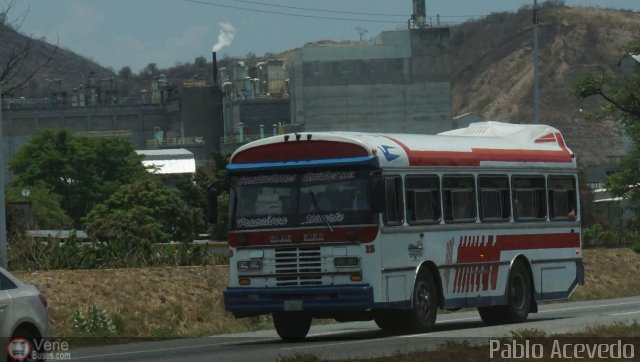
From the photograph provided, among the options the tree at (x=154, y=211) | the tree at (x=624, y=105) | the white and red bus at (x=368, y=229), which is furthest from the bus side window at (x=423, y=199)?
the tree at (x=154, y=211)

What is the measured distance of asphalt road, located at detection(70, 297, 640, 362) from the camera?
20531 millimetres

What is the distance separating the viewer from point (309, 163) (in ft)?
76.9

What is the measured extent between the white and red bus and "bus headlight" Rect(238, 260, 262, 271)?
0.05 feet

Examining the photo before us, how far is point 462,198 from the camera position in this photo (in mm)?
25531

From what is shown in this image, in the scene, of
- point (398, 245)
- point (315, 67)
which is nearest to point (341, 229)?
point (398, 245)

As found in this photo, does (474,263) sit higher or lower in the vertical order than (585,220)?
higher

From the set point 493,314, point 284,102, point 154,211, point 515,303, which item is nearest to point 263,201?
point 493,314

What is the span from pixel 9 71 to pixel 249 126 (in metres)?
126

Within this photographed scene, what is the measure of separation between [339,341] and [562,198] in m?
7.21

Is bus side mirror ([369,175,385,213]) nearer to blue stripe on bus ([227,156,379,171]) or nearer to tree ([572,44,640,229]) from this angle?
blue stripe on bus ([227,156,379,171])

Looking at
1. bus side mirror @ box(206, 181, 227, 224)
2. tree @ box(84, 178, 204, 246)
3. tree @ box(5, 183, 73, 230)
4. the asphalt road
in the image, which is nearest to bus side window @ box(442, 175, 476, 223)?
the asphalt road

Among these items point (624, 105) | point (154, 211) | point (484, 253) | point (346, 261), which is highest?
point (624, 105)

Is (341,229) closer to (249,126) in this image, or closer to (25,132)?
(249,126)

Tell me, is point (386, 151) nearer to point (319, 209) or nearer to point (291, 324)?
point (319, 209)
